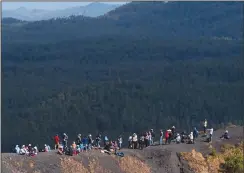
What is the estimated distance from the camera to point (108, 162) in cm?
2778

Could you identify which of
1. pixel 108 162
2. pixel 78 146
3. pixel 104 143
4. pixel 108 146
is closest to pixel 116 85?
pixel 104 143

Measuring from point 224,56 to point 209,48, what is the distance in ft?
43.2

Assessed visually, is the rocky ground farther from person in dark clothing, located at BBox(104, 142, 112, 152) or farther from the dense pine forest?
the dense pine forest

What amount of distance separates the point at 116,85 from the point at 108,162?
8062 centimetres

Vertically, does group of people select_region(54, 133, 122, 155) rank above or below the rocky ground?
above

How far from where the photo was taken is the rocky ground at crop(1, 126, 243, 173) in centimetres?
2623

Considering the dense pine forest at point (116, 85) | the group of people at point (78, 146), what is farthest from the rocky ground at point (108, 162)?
the dense pine forest at point (116, 85)

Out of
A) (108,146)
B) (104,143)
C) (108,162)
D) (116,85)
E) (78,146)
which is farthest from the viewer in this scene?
(116,85)

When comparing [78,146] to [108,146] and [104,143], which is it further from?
[104,143]

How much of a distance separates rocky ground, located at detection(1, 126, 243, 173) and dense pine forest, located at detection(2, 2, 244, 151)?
37.1 meters

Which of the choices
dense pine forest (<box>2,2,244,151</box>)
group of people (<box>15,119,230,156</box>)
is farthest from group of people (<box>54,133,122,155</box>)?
dense pine forest (<box>2,2,244,151</box>)

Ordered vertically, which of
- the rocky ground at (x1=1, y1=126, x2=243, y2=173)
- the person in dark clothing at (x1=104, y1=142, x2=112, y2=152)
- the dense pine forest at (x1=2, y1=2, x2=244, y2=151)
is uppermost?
the person in dark clothing at (x1=104, y1=142, x2=112, y2=152)

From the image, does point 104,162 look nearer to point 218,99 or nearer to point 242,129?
point 242,129

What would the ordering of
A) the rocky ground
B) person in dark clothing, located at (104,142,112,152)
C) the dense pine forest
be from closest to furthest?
the rocky ground, person in dark clothing, located at (104,142,112,152), the dense pine forest
